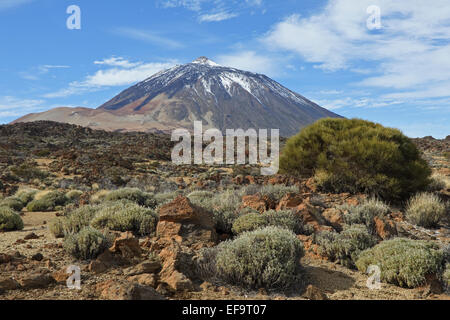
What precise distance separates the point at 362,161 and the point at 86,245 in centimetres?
827

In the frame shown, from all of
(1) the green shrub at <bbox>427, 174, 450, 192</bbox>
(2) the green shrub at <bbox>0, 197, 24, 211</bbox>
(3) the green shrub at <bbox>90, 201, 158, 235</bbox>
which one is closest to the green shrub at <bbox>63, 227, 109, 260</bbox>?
(3) the green shrub at <bbox>90, 201, 158, 235</bbox>

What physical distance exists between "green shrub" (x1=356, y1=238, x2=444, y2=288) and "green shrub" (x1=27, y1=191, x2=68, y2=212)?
31.5 ft

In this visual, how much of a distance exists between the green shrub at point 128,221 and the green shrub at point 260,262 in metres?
2.18

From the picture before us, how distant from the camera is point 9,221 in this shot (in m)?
7.43

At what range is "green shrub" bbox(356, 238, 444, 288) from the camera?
4211 millimetres

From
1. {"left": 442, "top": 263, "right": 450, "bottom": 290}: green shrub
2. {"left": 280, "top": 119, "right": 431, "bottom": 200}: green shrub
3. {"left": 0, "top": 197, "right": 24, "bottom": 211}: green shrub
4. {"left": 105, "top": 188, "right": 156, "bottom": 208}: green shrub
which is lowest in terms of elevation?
{"left": 442, "top": 263, "right": 450, "bottom": 290}: green shrub

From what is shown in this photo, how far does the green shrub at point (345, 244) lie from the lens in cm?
523

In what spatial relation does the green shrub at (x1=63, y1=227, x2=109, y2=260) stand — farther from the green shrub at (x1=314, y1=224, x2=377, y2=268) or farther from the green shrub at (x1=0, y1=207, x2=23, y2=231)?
the green shrub at (x1=0, y1=207, x2=23, y2=231)

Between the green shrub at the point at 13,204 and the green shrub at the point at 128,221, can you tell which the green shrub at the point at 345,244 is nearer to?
the green shrub at the point at 128,221

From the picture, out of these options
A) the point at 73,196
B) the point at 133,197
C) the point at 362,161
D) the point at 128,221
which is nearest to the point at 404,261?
the point at 128,221

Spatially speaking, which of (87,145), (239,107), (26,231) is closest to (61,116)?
(239,107)

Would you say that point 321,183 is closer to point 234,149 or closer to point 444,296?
point 444,296
